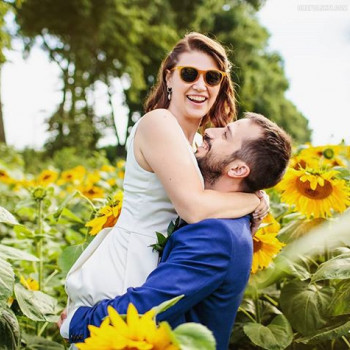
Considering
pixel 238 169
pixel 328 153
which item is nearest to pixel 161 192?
pixel 238 169

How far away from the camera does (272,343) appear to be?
6.33ft

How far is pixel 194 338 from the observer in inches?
40.7

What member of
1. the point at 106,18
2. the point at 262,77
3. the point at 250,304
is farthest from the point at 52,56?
the point at 250,304

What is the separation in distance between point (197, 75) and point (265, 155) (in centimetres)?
47

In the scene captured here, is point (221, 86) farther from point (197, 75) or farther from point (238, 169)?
point (238, 169)

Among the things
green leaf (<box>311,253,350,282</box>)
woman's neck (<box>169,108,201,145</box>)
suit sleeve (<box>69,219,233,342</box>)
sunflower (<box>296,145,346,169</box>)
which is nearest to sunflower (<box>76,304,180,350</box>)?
suit sleeve (<box>69,219,233,342</box>)

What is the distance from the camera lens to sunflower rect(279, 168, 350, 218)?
2197mm

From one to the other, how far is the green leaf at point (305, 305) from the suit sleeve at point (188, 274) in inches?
26.3

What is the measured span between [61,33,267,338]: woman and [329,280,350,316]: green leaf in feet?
1.37

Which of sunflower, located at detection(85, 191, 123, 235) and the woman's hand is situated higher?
the woman's hand

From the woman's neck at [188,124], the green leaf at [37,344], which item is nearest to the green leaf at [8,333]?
the green leaf at [37,344]

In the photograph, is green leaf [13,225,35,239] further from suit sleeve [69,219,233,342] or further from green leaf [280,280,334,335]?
green leaf [280,280,334,335]

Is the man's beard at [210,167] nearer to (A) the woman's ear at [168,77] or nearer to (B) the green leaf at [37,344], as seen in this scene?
(A) the woman's ear at [168,77]

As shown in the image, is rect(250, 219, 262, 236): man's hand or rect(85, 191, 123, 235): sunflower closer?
rect(250, 219, 262, 236): man's hand
